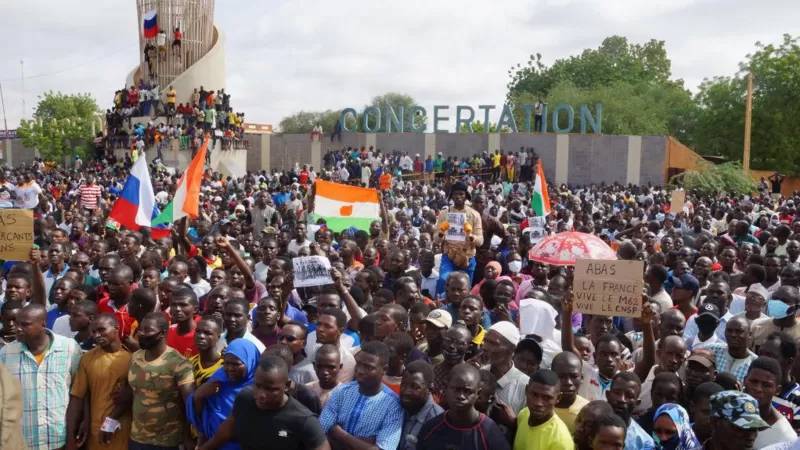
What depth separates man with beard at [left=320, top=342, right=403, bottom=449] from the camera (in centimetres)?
410

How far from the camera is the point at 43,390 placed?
190 inches

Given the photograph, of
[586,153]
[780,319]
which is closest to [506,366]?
[780,319]

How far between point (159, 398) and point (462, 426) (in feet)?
6.25

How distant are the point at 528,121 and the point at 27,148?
3468cm

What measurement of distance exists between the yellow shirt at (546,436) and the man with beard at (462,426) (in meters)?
0.19

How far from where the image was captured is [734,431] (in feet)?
11.1

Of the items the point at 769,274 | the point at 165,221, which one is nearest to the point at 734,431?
the point at 769,274

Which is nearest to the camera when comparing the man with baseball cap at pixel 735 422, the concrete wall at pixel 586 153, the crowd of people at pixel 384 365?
the man with baseball cap at pixel 735 422

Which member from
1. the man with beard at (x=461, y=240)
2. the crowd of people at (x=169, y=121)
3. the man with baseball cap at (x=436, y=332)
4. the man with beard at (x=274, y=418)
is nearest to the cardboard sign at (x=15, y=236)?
the man with beard at (x=274, y=418)

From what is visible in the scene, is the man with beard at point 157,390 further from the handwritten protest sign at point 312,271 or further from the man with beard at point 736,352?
the man with beard at point 736,352

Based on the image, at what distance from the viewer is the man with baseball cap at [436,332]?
16.5 ft

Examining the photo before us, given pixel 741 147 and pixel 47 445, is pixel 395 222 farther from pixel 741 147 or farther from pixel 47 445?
pixel 741 147

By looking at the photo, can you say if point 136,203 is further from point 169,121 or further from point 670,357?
point 169,121

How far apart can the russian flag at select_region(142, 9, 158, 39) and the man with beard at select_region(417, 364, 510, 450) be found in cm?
3284
